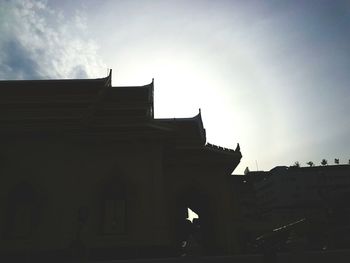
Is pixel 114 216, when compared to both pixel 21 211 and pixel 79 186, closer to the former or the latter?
pixel 79 186

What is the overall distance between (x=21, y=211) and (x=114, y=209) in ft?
12.5

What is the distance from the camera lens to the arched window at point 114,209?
13227 mm

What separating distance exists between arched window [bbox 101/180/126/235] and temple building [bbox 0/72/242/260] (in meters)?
0.04

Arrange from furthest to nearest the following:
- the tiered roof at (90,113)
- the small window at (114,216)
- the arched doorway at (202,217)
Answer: the arched doorway at (202,217), the tiered roof at (90,113), the small window at (114,216)

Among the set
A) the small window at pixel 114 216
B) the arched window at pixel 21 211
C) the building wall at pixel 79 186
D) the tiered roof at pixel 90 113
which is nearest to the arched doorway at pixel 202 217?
the tiered roof at pixel 90 113

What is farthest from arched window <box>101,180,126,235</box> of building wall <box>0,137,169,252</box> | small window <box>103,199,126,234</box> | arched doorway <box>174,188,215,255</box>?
arched doorway <box>174,188,215,255</box>

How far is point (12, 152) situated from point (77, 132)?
2.90 meters

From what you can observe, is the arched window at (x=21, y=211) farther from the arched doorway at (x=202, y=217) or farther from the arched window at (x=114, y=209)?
the arched doorway at (x=202, y=217)

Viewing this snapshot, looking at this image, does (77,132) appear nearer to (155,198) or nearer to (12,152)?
(12,152)

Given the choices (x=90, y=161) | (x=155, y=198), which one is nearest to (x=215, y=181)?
(x=155, y=198)

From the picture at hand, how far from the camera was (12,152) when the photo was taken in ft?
45.2

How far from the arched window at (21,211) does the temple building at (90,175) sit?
39 millimetres

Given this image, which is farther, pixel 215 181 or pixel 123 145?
pixel 215 181

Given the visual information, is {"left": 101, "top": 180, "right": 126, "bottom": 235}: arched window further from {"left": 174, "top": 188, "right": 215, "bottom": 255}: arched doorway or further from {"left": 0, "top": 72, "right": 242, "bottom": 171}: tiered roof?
{"left": 174, "top": 188, "right": 215, "bottom": 255}: arched doorway
